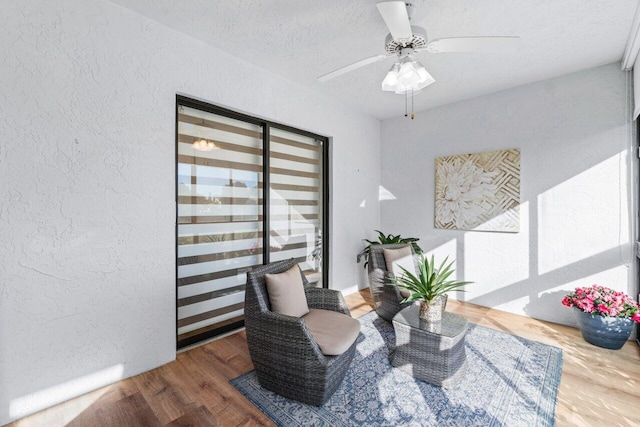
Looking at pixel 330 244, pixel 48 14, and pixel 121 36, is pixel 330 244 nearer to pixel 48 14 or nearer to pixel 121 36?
pixel 121 36

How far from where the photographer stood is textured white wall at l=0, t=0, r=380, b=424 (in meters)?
1.78

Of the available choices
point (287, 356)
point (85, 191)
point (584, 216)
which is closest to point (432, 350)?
point (287, 356)

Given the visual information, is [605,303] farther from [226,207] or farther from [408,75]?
[226,207]

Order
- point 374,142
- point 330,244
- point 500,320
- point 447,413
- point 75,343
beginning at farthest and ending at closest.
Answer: point 374,142
point 330,244
point 500,320
point 75,343
point 447,413

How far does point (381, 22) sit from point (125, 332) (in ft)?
10.2

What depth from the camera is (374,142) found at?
476 centimetres

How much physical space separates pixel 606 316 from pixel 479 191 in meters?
1.76

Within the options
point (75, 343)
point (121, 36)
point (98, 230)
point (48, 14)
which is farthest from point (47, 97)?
point (75, 343)

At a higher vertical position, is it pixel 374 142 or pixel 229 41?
pixel 229 41

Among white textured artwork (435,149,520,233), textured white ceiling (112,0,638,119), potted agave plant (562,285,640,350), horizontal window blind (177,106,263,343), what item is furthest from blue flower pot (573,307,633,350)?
horizontal window blind (177,106,263,343)

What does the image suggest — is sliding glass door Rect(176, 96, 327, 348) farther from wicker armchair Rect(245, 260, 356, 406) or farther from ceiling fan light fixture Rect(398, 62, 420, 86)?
ceiling fan light fixture Rect(398, 62, 420, 86)

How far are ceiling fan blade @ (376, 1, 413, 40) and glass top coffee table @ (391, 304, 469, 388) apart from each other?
205 cm

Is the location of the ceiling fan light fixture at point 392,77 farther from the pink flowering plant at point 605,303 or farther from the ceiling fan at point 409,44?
the pink flowering plant at point 605,303

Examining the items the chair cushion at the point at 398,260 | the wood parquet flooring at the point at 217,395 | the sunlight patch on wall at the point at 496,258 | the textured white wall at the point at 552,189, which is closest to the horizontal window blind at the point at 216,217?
the wood parquet flooring at the point at 217,395
